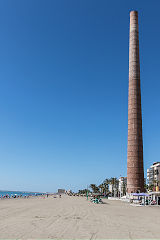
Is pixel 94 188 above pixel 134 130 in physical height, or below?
below

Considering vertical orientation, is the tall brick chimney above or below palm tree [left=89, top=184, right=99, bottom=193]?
above

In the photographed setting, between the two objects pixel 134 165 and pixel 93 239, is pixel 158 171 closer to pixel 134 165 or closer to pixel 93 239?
pixel 134 165

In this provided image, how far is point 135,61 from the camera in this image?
2189 inches

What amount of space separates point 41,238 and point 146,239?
166 inches

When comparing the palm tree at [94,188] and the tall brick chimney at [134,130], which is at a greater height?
the tall brick chimney at [134,130]

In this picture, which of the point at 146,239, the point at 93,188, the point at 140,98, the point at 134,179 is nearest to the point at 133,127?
the point at 140,98

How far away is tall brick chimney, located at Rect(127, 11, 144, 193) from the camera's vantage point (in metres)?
49.5

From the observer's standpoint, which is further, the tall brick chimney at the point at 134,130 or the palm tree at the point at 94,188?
the palm tree at the point at 94,188

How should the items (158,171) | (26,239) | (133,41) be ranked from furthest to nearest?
(158,171)
(133,41)
(26,239)

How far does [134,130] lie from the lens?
51.3 metres

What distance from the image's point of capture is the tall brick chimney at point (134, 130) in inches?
1949

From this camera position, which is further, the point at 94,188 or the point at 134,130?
the point at 94,188

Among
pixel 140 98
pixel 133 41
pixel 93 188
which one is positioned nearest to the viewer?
pixel 140 98

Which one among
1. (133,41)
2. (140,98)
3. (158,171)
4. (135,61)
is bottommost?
(158,171)
